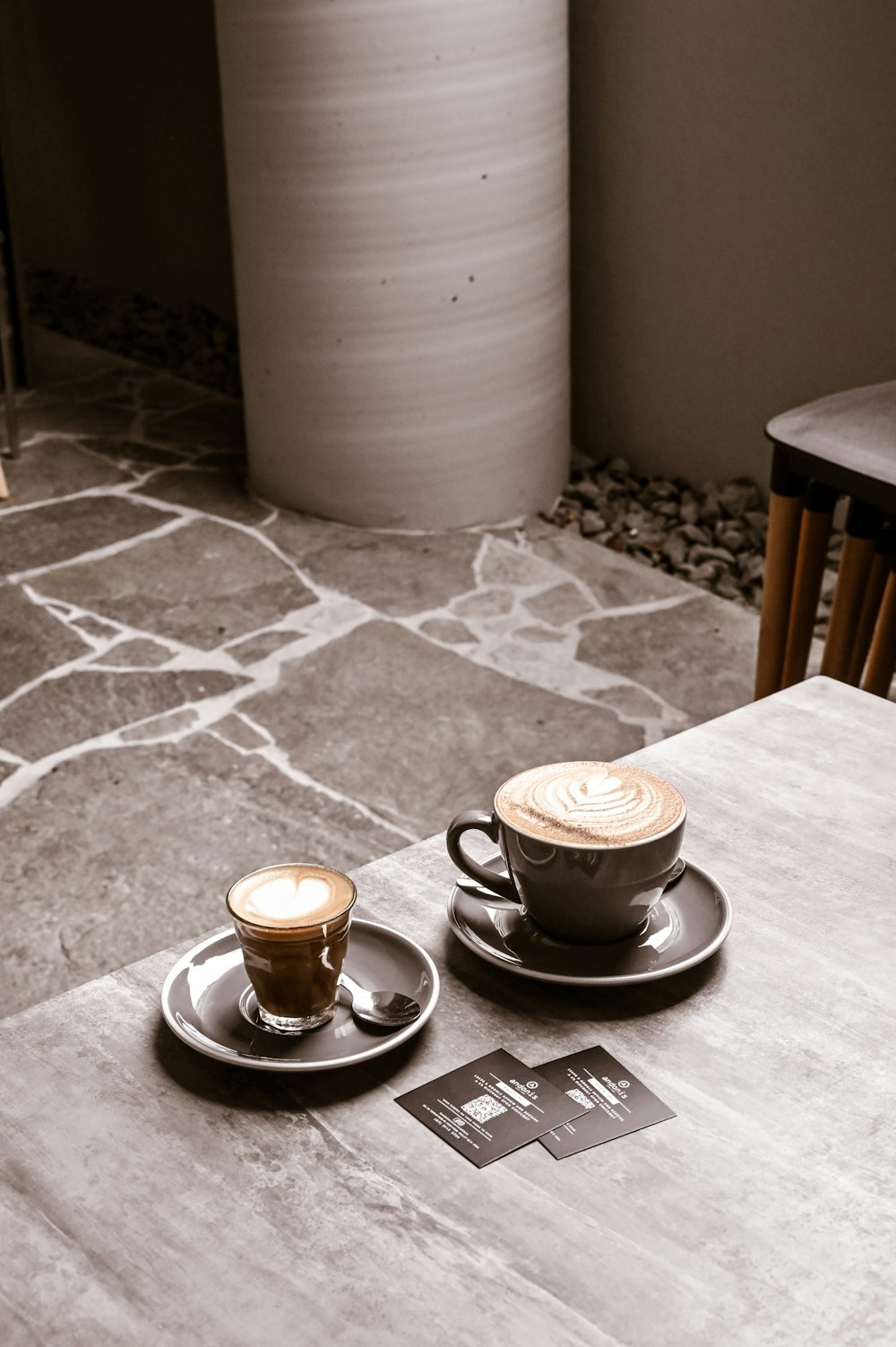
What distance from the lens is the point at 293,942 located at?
848 millimetres

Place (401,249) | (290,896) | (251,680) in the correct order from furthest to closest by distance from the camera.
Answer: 1. (401,249)
2. (251,680)
3. (290,896)

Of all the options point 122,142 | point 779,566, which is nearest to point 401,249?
point 779,566

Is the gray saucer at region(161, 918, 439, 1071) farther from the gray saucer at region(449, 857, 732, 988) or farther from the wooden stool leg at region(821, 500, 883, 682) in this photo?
the wooden stool leg at region(821, 500, 883, 682)

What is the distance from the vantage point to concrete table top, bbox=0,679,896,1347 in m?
0.70

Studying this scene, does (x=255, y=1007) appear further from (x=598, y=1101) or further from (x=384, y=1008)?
(x=598, y=1101)

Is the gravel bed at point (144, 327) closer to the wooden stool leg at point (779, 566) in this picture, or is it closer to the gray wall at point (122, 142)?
the gray wall at point (122, 142)

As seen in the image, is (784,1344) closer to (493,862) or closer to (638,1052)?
(638,1052)

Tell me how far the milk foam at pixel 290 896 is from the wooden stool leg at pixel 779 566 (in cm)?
148

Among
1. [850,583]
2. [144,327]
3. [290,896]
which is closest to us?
[290,896]

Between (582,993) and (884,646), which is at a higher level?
(582,993)

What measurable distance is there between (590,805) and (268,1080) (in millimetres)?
274

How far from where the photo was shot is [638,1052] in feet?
2.88

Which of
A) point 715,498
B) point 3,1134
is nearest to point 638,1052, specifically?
point 3,1134

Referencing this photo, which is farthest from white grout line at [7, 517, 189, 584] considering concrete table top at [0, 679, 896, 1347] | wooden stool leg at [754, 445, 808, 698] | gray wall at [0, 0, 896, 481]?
concrete table top at [0, 679, 896, 1347]
